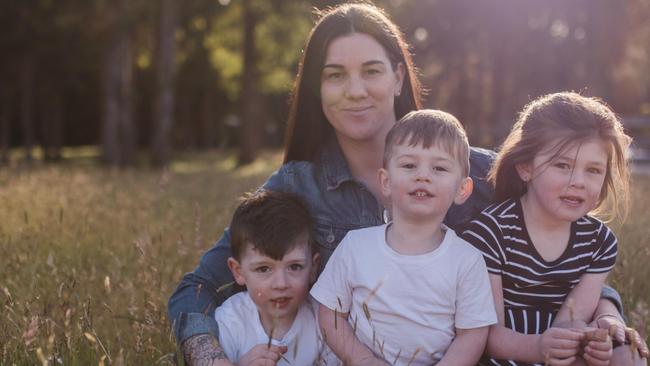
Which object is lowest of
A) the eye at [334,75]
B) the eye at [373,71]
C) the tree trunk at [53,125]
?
the tree trunk at [53,125]

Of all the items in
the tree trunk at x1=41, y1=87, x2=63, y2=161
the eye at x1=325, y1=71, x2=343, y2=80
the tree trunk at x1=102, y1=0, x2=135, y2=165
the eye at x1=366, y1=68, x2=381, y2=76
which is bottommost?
the tree trunk at x1=41, y1=87, x2=63, y2=161

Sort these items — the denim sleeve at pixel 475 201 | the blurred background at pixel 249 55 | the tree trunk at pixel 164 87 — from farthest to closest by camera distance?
the blurred background at pixel 249 55, the tree trunk at pixel 164 87, the denim sleeve at pixel 475 201

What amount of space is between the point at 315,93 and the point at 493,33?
28.3m

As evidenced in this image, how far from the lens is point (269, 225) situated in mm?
3438

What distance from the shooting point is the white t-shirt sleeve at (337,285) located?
318 cm

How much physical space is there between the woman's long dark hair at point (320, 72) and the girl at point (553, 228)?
39.0 inches

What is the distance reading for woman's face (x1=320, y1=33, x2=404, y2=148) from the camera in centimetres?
395

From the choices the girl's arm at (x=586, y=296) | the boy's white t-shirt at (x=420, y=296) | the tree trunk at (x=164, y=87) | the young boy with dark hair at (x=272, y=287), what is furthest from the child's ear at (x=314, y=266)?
the tree trunk at (x=164, y=87)

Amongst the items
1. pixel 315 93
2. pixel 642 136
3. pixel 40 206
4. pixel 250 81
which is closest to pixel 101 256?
pixel 315 93

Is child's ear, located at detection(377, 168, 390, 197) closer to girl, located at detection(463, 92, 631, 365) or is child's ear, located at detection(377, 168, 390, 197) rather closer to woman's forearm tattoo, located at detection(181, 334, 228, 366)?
girl, located at detection(463, 92, 631, 365)

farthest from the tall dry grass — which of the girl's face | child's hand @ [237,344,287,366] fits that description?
the girl's face

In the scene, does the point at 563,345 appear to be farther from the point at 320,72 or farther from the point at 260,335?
the point at 320,72

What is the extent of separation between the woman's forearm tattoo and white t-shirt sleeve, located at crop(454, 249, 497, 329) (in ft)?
3.44

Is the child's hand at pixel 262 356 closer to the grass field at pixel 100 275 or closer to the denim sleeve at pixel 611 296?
the grass field at pixel 100 275
